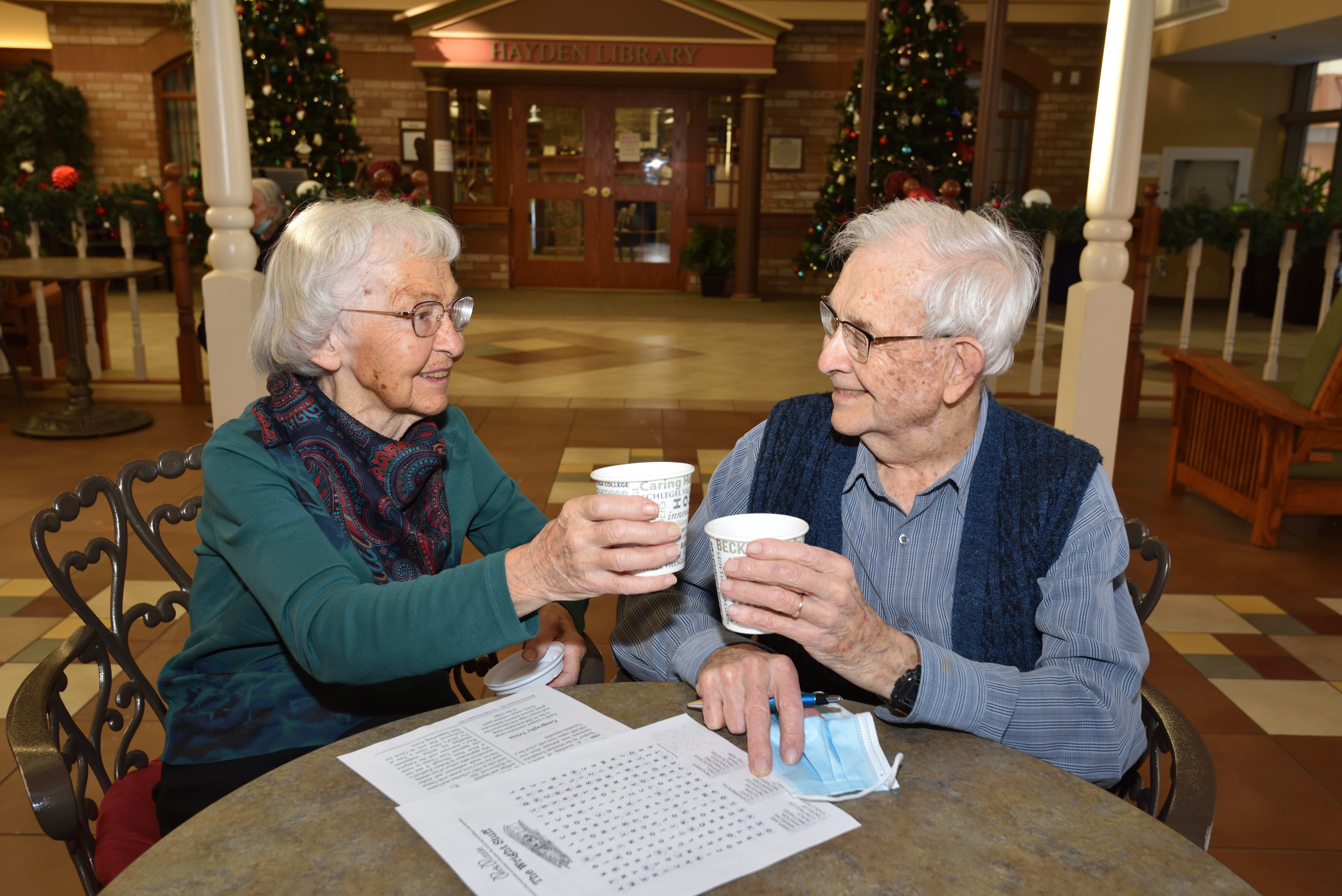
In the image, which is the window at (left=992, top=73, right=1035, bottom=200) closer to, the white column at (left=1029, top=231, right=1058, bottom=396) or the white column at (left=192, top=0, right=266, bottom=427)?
the white column at (left=1029, top=231, right=1058, bottom=396)

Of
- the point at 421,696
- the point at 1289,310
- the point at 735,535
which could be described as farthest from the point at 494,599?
the point at 1289,310

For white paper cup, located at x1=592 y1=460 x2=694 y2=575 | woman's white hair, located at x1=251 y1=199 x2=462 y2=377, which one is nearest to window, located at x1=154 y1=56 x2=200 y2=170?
woman's white hair, located at x1=251 y1=199 x2=462 y2=377

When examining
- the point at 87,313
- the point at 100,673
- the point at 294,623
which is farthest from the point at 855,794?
the point at 87,313

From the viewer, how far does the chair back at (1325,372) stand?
3.51 m

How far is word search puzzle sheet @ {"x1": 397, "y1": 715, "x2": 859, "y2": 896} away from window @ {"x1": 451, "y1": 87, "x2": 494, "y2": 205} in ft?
34.8

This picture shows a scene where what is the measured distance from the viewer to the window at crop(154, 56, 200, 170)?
36.3 ft

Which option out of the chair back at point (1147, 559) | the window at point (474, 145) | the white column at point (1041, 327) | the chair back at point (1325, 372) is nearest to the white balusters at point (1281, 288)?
the white column at point (1041, 327)

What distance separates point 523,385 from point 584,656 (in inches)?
191

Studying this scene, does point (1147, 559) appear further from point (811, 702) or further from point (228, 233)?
point (228, 233)

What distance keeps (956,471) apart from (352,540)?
0.84 meters

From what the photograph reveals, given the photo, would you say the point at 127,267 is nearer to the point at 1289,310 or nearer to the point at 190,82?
the point at 190,82

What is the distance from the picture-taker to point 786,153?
11094mm

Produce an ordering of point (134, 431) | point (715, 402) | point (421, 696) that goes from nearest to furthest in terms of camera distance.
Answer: point (421, 696) → point (134, 431) → point (715, 402)

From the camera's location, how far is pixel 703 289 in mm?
11125
